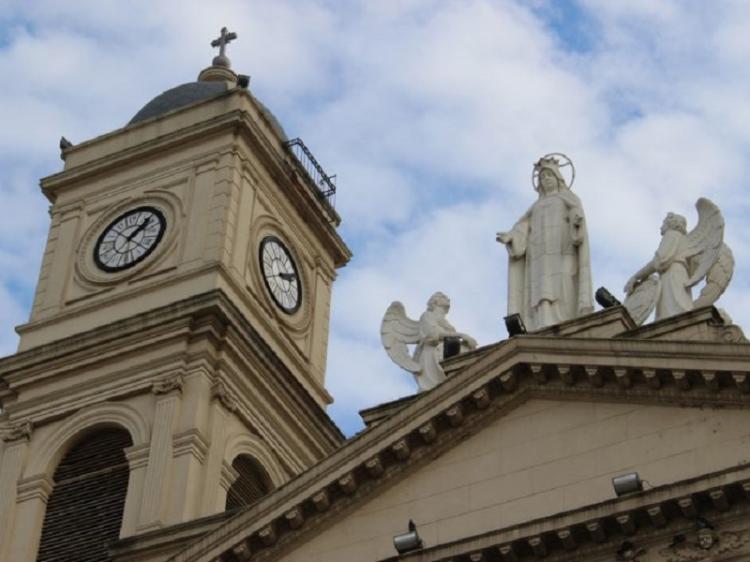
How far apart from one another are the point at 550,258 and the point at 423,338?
8.67ft

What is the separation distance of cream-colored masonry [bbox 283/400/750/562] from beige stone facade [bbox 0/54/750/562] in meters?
0.03

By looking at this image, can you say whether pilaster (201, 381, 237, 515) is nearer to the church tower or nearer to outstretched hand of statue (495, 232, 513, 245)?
the church tower

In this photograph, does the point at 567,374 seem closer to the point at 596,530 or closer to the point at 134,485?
the point at 596,530

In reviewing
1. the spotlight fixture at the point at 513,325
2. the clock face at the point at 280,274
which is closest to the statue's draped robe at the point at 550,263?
the spotlight fixture at the point at 513,325

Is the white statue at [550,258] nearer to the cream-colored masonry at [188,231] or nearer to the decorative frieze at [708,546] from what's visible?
the decorative frieze at [708,546]

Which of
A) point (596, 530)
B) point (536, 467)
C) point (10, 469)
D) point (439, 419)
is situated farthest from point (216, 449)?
point (596, 530)

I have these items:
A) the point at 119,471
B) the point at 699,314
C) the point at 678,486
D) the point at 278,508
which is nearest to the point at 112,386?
the point at 119,471

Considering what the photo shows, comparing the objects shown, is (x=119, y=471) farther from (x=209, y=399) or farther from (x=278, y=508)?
(x=278, y=508)

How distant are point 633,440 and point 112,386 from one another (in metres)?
16.4

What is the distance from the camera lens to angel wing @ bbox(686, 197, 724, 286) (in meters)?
33.3

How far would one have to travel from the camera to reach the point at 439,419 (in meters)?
31.1

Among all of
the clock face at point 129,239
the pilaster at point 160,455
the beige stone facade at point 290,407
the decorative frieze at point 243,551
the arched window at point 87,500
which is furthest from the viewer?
the clock face at point 129,239

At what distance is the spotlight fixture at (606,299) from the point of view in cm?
3322

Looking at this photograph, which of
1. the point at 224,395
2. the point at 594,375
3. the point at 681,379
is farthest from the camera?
the point at 224,395
